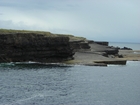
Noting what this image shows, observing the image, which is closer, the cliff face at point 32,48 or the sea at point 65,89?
the sea at point 65,89

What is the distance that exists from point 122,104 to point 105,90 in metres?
10.9

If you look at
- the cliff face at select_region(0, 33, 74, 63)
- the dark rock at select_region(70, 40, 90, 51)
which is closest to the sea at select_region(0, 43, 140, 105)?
the cliff face at select_region(0, 33, 74, 63)

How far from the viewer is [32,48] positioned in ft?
315

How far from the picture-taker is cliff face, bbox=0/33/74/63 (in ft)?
309

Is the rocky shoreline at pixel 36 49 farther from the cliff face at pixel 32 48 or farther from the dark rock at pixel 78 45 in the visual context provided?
the dark rock at pixel 78 45

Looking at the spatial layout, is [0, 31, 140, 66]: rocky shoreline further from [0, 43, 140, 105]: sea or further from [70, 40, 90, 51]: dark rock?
[0, 43, 140, 105]: sea

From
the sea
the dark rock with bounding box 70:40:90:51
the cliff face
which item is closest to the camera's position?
the sea

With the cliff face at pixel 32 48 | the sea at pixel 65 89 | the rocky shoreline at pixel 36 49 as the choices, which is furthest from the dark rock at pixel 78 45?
the sea at pixel 65 89

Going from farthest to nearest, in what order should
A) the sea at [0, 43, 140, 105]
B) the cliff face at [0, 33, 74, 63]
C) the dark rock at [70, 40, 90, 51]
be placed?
the dark rock at [70, 40, 90, 51] → the cliff face at [0, 33, 74, 63] → the sea at [0, 43, 140, 105]

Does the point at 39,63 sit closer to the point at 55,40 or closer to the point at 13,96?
the point at 55,40

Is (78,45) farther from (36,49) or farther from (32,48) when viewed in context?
(32,48)

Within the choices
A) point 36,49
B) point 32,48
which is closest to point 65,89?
point 36,49

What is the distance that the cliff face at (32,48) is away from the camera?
94.1m

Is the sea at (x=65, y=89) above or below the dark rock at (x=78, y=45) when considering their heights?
below
